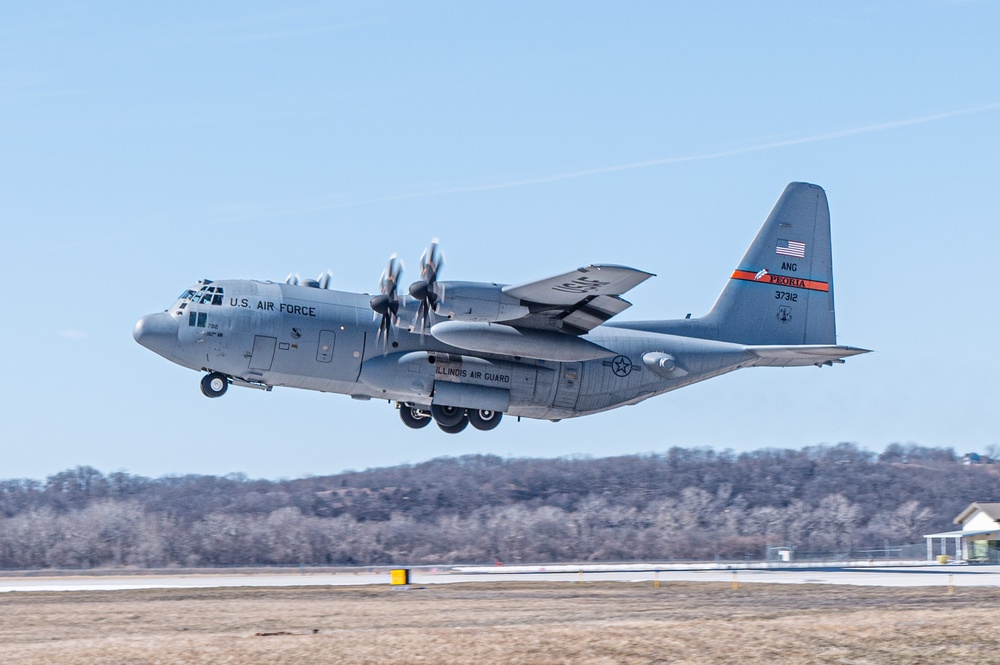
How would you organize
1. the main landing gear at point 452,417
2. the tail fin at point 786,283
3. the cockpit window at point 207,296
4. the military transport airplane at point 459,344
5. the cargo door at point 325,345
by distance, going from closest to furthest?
the military transport airplane at point 459,344, the cockpit window at point 207,296, the cargo door at point 325,345, the main landing gear at point 452,417, the tail fin at point 786,283

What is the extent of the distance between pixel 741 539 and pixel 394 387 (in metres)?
37.0

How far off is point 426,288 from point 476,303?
1856 millimetres

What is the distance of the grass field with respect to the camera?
22.3m

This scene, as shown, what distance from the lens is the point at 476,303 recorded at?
102 feet

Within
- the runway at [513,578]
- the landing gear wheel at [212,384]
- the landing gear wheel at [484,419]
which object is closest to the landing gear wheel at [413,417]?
the landing gear wheel at [484,419]

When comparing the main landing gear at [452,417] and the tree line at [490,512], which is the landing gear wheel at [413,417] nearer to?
the main landing gear at [452,417]

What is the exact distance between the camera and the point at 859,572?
4797 centimetres

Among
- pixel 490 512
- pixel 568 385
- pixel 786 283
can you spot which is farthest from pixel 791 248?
pixel 490 512

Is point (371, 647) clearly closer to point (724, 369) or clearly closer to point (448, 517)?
point (724, 369)

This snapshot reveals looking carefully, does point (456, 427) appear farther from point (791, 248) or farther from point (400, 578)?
point (791, 248)

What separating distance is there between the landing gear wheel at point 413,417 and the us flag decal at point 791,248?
13.4 meters

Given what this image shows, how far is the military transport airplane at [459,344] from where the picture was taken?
32406 millimetres

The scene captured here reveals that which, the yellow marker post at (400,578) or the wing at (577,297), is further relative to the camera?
the yellow marker post at (400,578)

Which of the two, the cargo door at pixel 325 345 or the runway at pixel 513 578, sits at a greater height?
the cargo door at pixel 325 345
